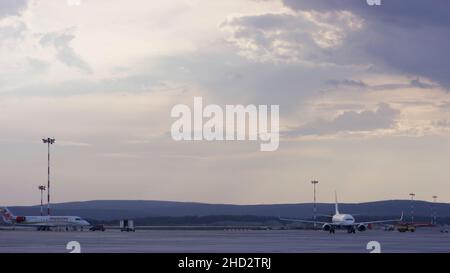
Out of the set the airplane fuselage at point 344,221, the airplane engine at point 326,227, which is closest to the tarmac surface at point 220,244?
the airplane fuselage at point 344,221

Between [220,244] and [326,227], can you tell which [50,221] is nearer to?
[326,227]

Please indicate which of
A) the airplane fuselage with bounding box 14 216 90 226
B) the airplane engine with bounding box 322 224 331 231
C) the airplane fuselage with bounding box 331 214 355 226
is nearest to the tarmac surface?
the airplane fuselage with bounding box 331 214 355 226

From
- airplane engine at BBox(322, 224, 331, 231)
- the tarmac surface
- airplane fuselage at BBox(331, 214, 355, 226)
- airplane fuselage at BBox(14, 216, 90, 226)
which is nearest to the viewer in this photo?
the tarmac surface

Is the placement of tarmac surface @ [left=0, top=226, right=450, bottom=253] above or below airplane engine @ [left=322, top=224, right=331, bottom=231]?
above

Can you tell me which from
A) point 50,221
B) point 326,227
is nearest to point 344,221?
point 326,227

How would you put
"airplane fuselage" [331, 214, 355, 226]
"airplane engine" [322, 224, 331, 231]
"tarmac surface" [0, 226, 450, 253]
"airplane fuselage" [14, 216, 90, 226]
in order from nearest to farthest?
"tarmac surface" [0, 226, 450, 253] < "airplane engine" [322, 224, 331, 231] < "airplane fuselage" [331, 214, 355, 226] < "airplane fuselage" [14, 216, 90, 226]

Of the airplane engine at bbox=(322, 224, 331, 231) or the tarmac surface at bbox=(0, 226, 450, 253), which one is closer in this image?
the tarmac surface at bbox=(0, 226, 450, 253)

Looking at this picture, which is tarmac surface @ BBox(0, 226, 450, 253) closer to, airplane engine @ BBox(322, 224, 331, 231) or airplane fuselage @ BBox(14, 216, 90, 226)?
airplane engine @ BBox(322, 224, 331, 231)
